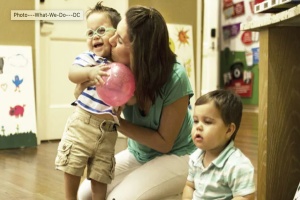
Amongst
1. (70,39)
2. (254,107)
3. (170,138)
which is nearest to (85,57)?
(170,138)

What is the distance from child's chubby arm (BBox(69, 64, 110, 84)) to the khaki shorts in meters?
0.14

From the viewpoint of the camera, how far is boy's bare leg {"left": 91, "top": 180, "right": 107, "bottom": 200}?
1711 millimetres

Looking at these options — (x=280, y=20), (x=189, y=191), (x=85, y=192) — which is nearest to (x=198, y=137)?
(x=189, y=191)

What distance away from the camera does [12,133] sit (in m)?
3.47

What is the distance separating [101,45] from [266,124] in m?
0.63

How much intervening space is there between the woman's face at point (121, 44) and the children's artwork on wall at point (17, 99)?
211 centimetres

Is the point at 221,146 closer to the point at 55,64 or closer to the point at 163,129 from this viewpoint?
the point at 163,129

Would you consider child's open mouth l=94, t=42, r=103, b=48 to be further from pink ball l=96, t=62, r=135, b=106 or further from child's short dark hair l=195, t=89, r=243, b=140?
child's short dark hair l=195, t=89, r=243, b=140

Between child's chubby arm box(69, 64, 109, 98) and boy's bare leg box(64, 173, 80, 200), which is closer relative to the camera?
child's chubby arm box(69, 64, 109, 98)

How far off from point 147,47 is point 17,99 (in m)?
2.24

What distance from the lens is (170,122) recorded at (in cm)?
163

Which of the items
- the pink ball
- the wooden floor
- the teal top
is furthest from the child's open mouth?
the wooden floor

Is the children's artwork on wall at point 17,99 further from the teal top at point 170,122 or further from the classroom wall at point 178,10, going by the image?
the teal top at point 170,122

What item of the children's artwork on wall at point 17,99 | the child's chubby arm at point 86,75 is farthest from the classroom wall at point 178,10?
the child's chubby arm at point 86,75
